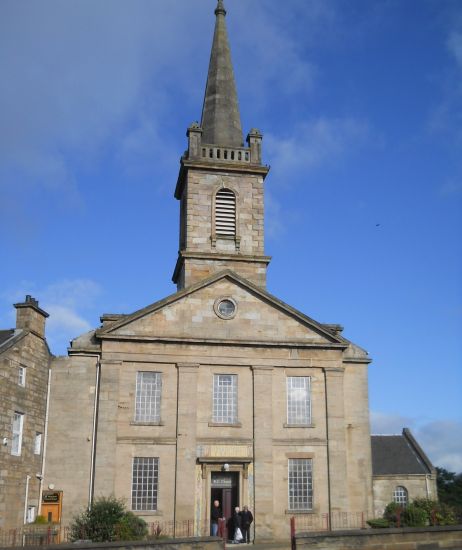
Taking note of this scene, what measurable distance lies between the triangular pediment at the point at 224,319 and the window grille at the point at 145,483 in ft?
17.7

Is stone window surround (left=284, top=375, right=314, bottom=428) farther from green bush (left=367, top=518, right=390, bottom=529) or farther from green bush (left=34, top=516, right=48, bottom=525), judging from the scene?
A: green bush (left=34, top=516, right=48, bottom=525)

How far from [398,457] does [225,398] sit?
1282 inches

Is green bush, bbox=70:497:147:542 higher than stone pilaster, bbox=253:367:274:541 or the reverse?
the reverse

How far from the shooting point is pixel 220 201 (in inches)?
1442

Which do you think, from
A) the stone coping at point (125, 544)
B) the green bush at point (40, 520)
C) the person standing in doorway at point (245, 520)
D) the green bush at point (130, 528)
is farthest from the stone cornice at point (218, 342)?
the stone coping at point (125, 544)

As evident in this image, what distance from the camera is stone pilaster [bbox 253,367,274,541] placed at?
1149 inches

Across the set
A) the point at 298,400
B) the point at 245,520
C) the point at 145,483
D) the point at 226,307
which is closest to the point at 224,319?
the point at 226,307

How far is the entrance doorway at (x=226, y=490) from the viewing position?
97.3ft

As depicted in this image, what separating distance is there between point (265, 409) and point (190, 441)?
11.9 ft

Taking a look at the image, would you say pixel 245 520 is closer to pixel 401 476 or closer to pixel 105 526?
pixel 105 526

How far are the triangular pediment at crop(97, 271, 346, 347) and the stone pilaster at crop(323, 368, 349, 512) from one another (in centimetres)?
174

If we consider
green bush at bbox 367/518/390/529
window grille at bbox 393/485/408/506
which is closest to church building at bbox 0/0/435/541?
green bush at bbox 367/518/390/529

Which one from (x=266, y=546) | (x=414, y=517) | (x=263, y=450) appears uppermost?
(x=263, y=450)

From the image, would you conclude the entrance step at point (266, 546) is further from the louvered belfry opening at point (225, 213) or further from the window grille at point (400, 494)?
the window grille at point (400, 494)
